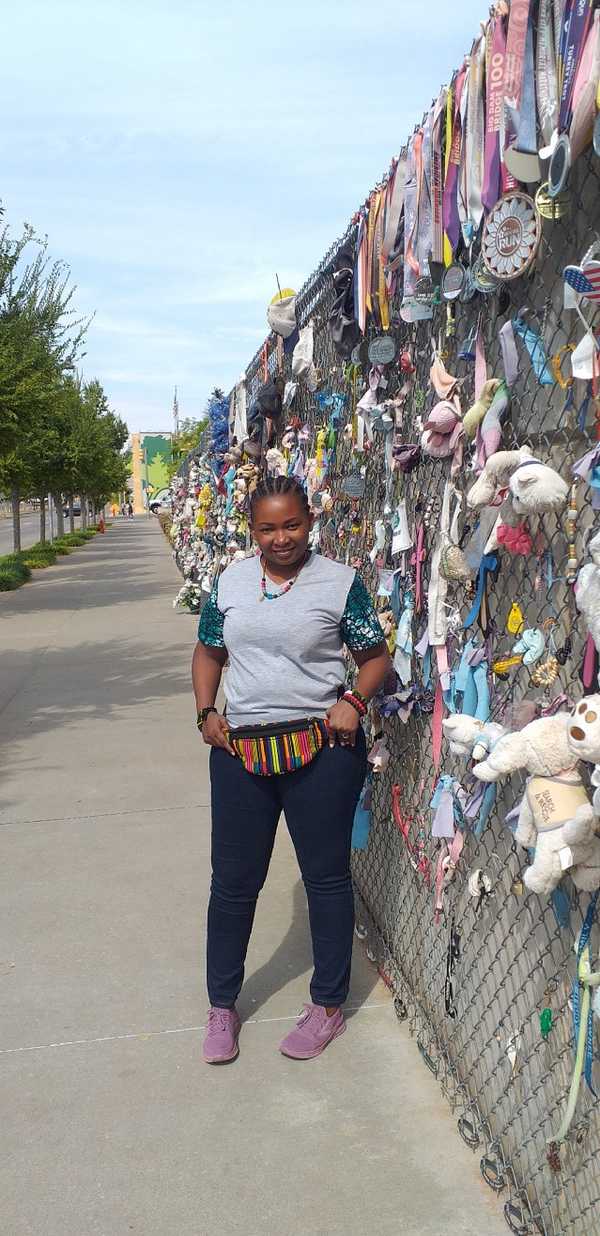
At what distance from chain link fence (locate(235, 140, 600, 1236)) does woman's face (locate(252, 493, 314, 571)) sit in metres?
0.39

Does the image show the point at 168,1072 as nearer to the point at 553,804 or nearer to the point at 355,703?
the point at 355,703

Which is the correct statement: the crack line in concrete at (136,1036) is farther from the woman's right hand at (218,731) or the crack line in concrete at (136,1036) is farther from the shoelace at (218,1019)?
the woman's right hand at (218,731)

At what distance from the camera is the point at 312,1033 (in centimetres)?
322

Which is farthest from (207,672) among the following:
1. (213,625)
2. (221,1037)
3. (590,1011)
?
(590,1011)

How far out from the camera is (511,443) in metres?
2.44

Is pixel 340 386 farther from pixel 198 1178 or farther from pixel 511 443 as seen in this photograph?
pixel 198 1178

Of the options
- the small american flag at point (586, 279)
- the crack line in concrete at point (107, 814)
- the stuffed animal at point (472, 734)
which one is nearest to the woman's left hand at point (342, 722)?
the stuffed animal at point (472, 734)

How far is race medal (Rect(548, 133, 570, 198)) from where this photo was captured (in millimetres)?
1944

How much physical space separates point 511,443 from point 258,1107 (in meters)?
1.89

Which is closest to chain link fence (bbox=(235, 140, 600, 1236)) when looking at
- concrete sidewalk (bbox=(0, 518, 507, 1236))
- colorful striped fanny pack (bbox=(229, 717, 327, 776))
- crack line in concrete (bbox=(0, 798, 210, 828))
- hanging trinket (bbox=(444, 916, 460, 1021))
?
hanging trinket (bbox=(444, 916, 460, 1021))

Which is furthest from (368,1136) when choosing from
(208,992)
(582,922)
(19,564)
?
(19,564)

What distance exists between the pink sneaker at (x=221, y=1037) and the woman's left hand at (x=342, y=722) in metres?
0.93

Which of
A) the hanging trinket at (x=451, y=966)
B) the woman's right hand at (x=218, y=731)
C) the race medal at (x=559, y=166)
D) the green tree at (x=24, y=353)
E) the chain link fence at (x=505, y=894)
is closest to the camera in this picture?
the race medal at (x=559, y=166)

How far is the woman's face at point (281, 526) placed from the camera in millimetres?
2986
